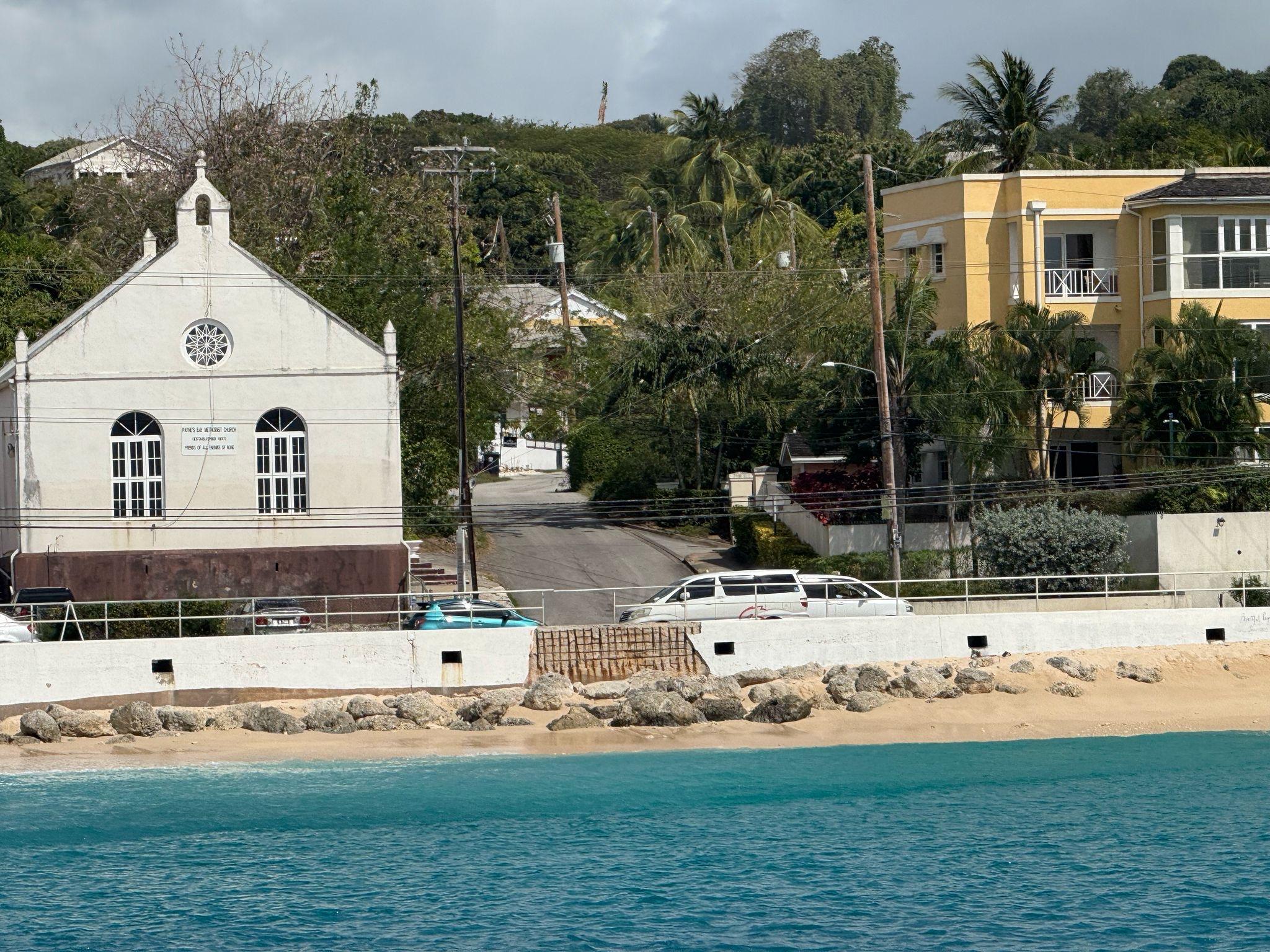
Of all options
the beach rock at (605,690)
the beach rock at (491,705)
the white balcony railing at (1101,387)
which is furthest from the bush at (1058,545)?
the beach rock at (491,705)

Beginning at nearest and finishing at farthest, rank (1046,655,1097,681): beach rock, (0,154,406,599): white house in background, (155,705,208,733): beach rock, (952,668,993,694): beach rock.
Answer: (155,705,208,733): beach rock, (952,668,993,694): beach rock, (1046,655,1097,681): beach rock, (0,154,406,599): white house in background

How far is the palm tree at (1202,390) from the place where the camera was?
46.4 m

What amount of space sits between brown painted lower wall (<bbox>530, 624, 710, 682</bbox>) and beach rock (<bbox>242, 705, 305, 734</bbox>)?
5.96 meters

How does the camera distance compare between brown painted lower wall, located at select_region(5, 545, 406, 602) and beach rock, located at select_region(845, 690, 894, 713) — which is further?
brown painted lower wall, located at select_region(5, 545, 406, 602)

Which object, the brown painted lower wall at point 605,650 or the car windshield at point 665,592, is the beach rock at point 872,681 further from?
the car windshield at point 665,592

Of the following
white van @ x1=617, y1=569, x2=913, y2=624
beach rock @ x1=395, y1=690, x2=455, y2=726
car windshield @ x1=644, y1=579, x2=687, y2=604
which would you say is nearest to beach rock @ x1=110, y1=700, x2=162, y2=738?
beach rock @ x1=395, y1=690, x2=455, y2=726

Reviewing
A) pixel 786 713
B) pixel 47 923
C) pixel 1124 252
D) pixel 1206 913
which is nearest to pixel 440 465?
pixel 786 713

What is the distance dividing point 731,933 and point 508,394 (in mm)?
37462

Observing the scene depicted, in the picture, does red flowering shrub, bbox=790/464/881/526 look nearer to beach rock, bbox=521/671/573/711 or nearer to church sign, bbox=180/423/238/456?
beach rock, bbox=521/671/573/711

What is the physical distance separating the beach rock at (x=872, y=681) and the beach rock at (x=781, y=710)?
1.51 metres

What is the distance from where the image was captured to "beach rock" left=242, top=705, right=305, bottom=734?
38.2 meters

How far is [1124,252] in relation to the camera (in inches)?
2099

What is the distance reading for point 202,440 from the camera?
43062mm

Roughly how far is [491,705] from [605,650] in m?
3.15
